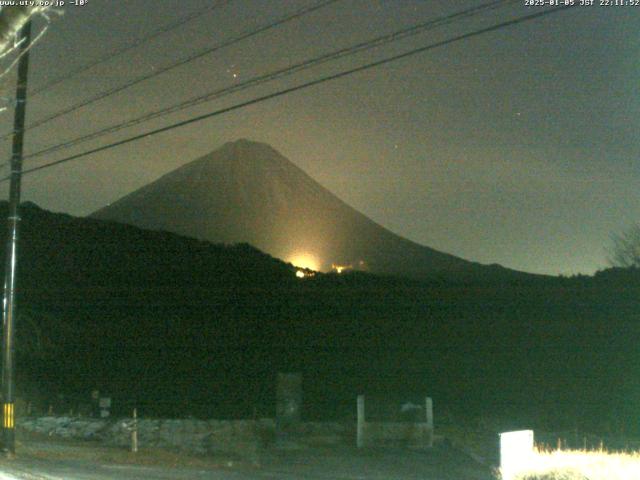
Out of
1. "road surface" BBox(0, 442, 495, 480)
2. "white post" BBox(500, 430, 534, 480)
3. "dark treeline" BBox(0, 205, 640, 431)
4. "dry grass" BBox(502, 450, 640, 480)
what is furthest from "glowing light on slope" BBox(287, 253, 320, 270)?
"dry grass" BBox(502, 450, 640, 480)

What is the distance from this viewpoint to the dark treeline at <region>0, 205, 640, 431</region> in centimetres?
3341

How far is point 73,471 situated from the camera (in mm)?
15453

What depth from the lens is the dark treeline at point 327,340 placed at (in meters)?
33.4

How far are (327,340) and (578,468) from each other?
31.2 m

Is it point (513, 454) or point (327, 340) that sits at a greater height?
point (327, 340)

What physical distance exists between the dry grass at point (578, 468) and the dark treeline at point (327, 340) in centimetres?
1760

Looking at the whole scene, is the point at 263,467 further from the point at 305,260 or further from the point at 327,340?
the point at 305,260

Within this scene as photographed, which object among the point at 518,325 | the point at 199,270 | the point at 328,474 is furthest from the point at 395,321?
the point at 328,474

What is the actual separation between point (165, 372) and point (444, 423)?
51.0ft

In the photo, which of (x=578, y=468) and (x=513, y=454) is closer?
(x=578, y=468)

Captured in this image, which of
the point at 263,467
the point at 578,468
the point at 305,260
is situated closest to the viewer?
the point at 578,468

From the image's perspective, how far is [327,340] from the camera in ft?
137

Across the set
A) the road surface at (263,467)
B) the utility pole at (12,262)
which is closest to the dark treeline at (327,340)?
the road surface at (263,467)

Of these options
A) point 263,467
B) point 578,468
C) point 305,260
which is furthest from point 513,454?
point 305,260
